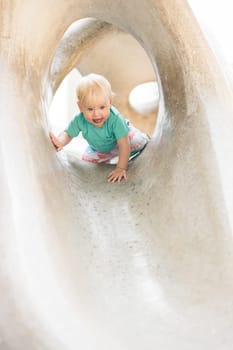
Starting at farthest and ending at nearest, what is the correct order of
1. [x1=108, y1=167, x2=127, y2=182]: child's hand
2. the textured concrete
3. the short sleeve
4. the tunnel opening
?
the tunnel opening, the short sleeve, [x1=108, y1=167, x2=127, y2=182]: child's hand, the textured concrete

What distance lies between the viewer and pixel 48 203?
983mm

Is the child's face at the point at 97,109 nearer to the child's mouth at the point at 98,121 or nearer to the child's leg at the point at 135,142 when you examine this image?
the child's mouth at the point at 98,121

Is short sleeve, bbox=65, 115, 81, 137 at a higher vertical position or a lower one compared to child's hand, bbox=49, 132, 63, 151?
higher

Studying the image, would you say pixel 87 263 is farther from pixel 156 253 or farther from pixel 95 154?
pixel 95 154

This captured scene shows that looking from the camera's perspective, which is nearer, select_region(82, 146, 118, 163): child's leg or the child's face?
the child's face

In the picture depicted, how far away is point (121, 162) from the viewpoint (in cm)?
147

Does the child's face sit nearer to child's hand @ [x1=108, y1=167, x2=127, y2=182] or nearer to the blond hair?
the blond hair

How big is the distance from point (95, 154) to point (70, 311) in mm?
855

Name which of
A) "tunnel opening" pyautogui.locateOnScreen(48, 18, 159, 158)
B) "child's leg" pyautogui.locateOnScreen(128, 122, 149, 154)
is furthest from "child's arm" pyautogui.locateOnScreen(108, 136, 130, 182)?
"tunnel opening" pyautogui.locateOnScreen(48, 18, 159, 158)

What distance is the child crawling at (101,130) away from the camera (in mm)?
1409

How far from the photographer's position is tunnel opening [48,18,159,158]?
190cm

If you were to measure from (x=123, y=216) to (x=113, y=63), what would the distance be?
1.18m

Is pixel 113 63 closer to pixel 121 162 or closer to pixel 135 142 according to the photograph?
pixel 135 142

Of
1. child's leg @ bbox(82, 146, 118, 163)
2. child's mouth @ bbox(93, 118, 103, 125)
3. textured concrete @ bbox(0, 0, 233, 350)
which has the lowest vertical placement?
textured concrete @ bbox(0, 0, 233, 350)
